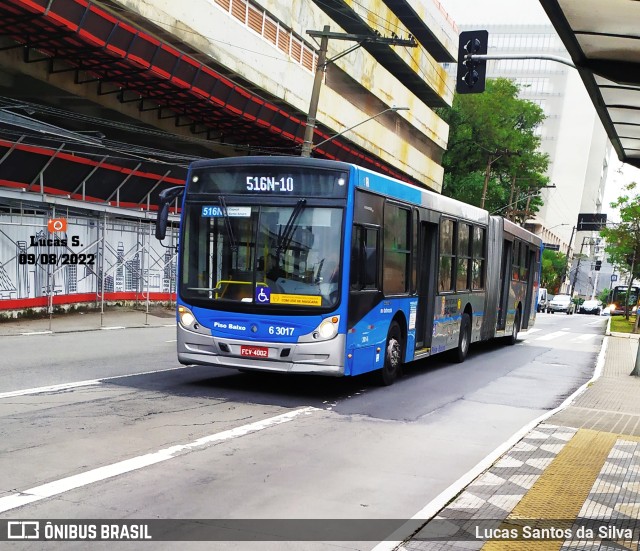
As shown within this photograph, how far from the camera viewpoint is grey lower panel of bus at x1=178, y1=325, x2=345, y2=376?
37.3 feet

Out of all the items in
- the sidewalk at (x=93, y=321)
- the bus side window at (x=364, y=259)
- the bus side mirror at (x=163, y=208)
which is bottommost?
the sidewalk at (x=93, y=321)

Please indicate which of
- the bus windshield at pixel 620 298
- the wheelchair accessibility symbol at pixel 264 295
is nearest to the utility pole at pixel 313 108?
the wheelchair accessibility symbol at pixel 264 295

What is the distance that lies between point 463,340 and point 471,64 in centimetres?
603

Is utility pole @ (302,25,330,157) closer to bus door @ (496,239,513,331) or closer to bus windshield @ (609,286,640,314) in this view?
bus door @ (496,239,513,331)

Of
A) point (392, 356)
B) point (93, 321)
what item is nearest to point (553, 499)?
point (392, 356)

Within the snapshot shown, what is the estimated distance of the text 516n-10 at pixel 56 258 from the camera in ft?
78.0

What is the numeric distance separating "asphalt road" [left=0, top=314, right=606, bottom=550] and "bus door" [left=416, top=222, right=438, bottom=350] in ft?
2.67

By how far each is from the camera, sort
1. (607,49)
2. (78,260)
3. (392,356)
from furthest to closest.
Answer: (78,260) → (392,356) → (607,49)

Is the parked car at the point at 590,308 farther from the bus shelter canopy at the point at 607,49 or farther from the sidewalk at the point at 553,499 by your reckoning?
the bus shelter canopy at the point at 607,49

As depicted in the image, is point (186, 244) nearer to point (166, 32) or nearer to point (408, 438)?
point (408, 438)

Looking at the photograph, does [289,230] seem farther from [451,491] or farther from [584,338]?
[584,338]

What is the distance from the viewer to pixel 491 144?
226 ft

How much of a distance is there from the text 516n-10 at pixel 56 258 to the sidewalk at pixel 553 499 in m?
17.3

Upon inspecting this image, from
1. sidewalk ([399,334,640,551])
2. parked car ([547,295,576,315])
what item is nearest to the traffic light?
sidewalk ([399,334,640,551])
